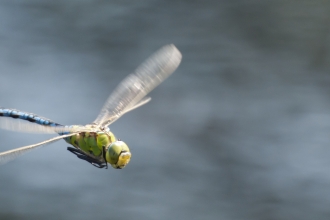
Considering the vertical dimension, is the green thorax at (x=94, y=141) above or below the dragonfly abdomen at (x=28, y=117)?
below

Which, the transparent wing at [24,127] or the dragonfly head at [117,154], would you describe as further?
the transparent wing at [24,127]

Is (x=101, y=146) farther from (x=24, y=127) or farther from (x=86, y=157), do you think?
(x=24, y=127)

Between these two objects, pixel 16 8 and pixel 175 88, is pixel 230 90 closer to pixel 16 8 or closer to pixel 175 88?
pixel 175 88

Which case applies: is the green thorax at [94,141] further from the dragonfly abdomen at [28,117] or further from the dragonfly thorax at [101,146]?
the dragonfly abdomen at [28,117]

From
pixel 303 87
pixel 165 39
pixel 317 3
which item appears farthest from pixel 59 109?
pixel 317 3

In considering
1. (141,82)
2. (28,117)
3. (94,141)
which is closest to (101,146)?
(94,141)

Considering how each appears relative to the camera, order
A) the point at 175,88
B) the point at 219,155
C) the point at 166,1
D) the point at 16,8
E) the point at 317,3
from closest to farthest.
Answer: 1. the point at 219,155
2. the point at 175,88
3. the point at 317,3
4. the point at 166,1
5. the point at 16,8

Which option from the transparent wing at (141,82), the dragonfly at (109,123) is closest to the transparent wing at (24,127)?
the dragonfly at (109,123)
